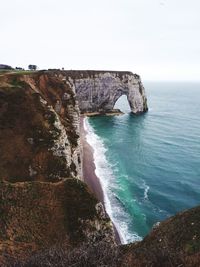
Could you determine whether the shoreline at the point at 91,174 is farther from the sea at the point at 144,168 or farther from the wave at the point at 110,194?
the sea at the point at 144,168

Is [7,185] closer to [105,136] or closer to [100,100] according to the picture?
[105,136]

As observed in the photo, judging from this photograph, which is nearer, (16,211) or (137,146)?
(16,211)

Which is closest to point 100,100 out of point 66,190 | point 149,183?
point 149,183

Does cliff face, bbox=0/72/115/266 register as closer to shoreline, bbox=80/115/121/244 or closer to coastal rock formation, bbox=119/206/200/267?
coastal rock formation, bbox=119/206/200/267

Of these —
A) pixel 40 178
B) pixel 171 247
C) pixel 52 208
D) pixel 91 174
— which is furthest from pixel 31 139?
pixel 171 247

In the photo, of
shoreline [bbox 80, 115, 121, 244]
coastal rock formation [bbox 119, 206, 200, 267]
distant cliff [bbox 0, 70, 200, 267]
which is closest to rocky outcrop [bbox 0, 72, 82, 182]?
distant cliff [bbox 0, 70, 200, 267]

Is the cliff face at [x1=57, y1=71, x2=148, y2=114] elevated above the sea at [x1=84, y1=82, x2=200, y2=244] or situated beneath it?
elevated above
